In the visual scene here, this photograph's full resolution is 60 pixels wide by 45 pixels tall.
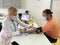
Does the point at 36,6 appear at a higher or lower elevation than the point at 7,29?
higher

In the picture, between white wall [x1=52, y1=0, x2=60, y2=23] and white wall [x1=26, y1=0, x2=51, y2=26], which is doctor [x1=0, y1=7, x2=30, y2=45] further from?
white wall [x1=52, y1=0, x2=60, y2=23]

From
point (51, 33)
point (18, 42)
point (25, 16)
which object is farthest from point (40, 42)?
point (25, 16)

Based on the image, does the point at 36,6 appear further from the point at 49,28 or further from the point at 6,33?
the point at 6,33

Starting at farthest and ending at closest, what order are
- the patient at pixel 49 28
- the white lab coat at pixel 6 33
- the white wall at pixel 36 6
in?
the white wall at pixel 36 6 < the patient at pixel 49 28 < the white lab coat at pixel 6 33

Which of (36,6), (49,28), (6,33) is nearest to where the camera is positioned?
(6,33)

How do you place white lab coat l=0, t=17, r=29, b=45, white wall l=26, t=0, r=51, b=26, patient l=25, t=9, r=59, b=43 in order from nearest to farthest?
white lab coat l=0, t=17, r=29, b=45
patient l=25, t=9, r=59, b=43
white wall l=26, t=0, r=51, b=26

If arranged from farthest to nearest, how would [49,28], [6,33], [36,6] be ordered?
[36,6], [49,28], [6,33]

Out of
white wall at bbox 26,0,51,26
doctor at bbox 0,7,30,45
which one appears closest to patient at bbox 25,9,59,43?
doctor at bbox 0,7,30,45

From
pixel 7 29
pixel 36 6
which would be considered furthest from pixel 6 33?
pixel 36 6

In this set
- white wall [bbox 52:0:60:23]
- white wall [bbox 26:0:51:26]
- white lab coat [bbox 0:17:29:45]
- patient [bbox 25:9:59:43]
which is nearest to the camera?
white lab coat [bbox 0:17:29:45]

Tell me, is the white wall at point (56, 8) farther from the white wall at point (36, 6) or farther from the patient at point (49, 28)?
the patient at point (49, 28)

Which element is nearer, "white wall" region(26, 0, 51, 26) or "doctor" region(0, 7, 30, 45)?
"doctor" region(0, 7, 30, 45)

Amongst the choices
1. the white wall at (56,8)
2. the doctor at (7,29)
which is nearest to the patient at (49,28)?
the doctor at (7,29)

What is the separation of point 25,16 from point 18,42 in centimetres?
148
